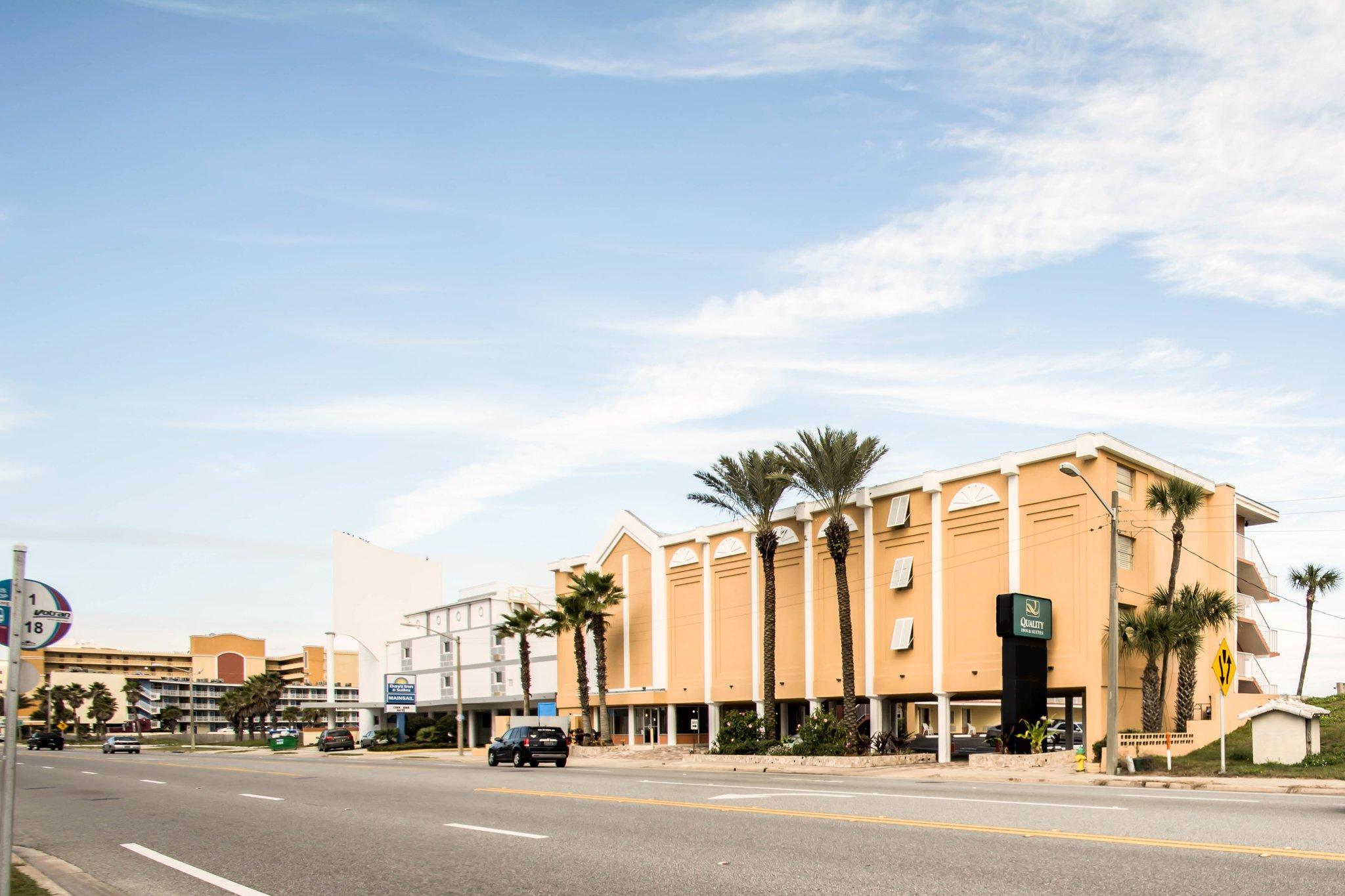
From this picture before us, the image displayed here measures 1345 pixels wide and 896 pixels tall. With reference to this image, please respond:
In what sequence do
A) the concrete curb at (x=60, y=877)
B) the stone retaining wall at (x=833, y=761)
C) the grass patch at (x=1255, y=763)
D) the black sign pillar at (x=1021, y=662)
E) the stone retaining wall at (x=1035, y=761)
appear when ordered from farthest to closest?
the stone retaining wall at (x=833, y=761), the black sign pillar at (x=1021, y=662), the stone retaining wall at (x=1035, y=761), the grass patch at (x=1255, y=763), the concrete curb at (x=60, y=877)

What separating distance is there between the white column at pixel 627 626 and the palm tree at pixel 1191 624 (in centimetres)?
2840

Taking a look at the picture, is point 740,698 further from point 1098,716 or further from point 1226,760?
point 1226,760

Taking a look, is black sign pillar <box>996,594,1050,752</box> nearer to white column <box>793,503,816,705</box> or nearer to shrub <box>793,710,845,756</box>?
shrub <box>793,710,845,756</box>

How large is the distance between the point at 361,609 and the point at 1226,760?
8343 centimetres

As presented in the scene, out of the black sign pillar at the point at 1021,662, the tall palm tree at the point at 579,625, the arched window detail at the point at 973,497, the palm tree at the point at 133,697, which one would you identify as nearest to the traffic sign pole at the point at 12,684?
the black sign pillar at the point at 1021,662

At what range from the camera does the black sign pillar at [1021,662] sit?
3600 centimetres

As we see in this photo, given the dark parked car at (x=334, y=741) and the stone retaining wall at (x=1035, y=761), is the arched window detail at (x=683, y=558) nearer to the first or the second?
the stone retaining wall at (x=1035, y=761)

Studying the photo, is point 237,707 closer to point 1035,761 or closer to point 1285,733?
point 1035,761

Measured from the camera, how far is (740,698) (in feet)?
167

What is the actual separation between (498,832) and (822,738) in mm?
27834

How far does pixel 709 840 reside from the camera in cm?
1235

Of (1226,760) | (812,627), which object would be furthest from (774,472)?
(1226,760)

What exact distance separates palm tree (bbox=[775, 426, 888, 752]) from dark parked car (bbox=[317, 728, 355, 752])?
44684 millimetres

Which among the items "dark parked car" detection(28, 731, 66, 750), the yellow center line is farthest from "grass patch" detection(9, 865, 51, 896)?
"dark parked car" detection(28, 731, 66, 750)
